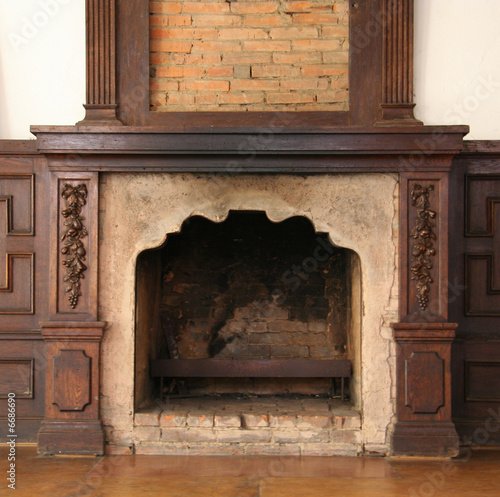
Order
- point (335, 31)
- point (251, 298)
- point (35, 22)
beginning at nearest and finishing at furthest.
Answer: point (335, 31), point (35, 22), point (251, 298)

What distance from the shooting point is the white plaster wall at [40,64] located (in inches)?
151

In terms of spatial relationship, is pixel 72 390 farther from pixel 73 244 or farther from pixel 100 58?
pixel 100 58

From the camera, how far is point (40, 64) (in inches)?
152

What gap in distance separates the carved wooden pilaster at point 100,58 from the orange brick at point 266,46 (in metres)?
0.90

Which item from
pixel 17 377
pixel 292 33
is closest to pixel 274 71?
pixel 292 33

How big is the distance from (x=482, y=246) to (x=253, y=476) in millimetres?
2142

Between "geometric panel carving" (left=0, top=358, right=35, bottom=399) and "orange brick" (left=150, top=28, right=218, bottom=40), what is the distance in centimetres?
240

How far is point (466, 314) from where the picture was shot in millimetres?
3725

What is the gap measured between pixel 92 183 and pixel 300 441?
85.7 inches

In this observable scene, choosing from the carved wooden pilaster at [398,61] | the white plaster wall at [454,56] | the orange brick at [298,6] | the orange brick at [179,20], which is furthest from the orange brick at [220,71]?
the white plaster wall at [454,56]

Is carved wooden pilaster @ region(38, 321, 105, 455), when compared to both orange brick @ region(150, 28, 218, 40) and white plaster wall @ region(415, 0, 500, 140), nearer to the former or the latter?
orange brick @ region(150, 28, 218, 40)

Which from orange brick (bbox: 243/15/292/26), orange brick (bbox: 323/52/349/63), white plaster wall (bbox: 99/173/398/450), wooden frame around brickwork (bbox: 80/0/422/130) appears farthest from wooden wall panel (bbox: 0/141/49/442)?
orange brick (bbox: 323/52/349/63)

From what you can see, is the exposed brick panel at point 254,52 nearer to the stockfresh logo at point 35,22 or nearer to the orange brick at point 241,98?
the orange brick at point 241,98

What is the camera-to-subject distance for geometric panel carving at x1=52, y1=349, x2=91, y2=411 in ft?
11.5
